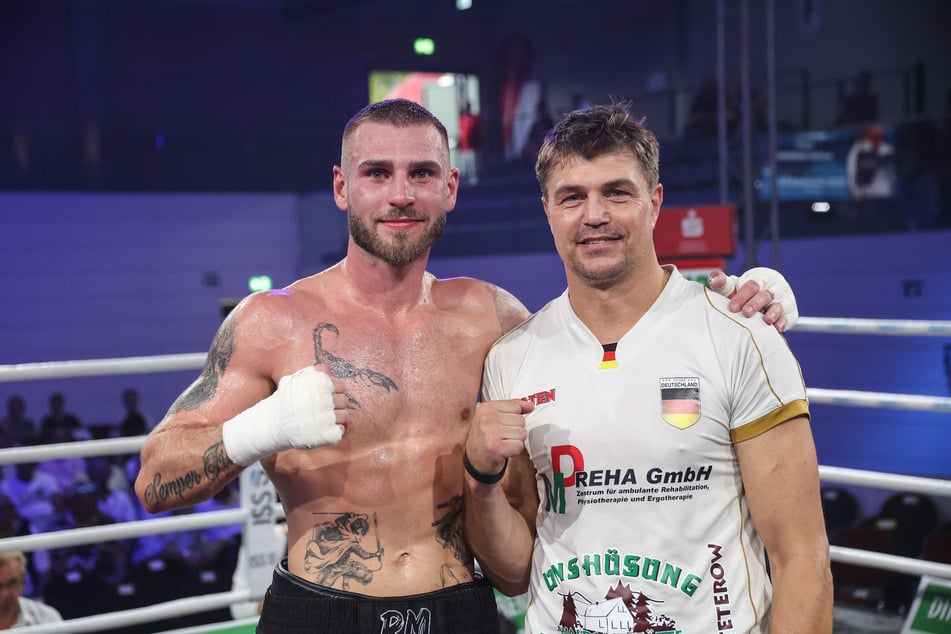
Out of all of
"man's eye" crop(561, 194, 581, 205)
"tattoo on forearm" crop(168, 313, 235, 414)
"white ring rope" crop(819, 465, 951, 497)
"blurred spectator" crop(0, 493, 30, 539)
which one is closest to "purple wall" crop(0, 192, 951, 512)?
"blurred spectator" crop(0, 493, 30, 539)

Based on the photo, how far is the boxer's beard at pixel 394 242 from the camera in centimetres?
201

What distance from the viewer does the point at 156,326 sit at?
10500 millimetres

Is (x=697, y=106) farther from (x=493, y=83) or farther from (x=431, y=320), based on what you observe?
(x=431, y=320)

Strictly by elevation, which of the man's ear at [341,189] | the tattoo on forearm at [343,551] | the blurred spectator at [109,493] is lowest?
the blurred spectator at [109,493]

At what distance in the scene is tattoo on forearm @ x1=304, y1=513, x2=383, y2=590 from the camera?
192 centimetres

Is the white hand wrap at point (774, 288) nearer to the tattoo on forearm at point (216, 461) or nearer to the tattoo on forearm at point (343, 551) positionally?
the tattoo on forearm at point (343, 551)

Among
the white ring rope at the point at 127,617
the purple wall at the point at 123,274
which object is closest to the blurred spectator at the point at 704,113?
the purple wall at the point at 123,274

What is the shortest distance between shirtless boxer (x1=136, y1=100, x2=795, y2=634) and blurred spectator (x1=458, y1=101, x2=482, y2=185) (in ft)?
28.7

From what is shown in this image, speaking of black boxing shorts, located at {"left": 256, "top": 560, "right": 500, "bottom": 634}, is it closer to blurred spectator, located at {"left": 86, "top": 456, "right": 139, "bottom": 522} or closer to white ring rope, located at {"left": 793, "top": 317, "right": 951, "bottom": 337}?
white ring rope, located at {"left": 793, "top": 317, "right": 951, "bottom": 337}

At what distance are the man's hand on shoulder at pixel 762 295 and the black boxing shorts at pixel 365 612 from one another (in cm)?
77

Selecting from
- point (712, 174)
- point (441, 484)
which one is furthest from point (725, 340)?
point (712, 174)

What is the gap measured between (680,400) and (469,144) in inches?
384

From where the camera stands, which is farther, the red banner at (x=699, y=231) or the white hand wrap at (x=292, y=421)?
the red banner at (x=699, y=231)

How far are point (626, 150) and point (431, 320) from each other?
59 centimetres
